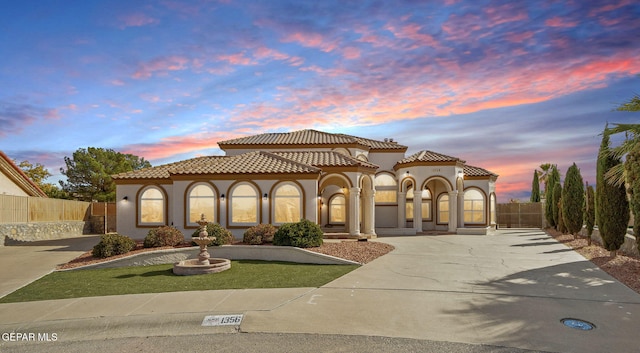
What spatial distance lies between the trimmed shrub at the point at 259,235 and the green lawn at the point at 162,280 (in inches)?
99.7

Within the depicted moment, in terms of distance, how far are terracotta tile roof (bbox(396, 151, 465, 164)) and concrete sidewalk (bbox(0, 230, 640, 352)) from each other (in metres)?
16.9

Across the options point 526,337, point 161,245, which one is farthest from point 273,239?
point 526,337

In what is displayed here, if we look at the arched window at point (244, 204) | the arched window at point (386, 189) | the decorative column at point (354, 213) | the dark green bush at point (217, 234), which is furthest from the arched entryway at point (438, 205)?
the dark green bush at point (217, 234)

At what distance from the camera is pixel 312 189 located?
2133cm

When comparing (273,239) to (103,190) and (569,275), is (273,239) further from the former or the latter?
(103,190)

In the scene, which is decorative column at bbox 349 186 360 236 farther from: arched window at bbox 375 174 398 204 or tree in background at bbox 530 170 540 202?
tree in background at bbox 530 170 540 202

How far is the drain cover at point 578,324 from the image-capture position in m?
7.44

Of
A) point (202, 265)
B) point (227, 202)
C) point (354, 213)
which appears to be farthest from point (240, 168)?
point (202, 265)

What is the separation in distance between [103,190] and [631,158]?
147 ft

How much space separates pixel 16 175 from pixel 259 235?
798 inches

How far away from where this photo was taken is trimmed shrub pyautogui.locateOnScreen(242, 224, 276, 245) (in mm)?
17559

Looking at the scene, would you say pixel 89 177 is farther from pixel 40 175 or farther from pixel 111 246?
pixel 111 246

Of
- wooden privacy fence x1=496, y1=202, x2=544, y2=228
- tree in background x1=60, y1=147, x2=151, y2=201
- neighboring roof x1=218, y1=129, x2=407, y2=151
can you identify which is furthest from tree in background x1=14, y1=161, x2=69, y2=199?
wooden privacy fence x1=496, y1=202, x2=544, y2=228

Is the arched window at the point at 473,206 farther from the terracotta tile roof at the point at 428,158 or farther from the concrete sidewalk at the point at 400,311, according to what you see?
the concrete sidewalk at the point at 400,311
